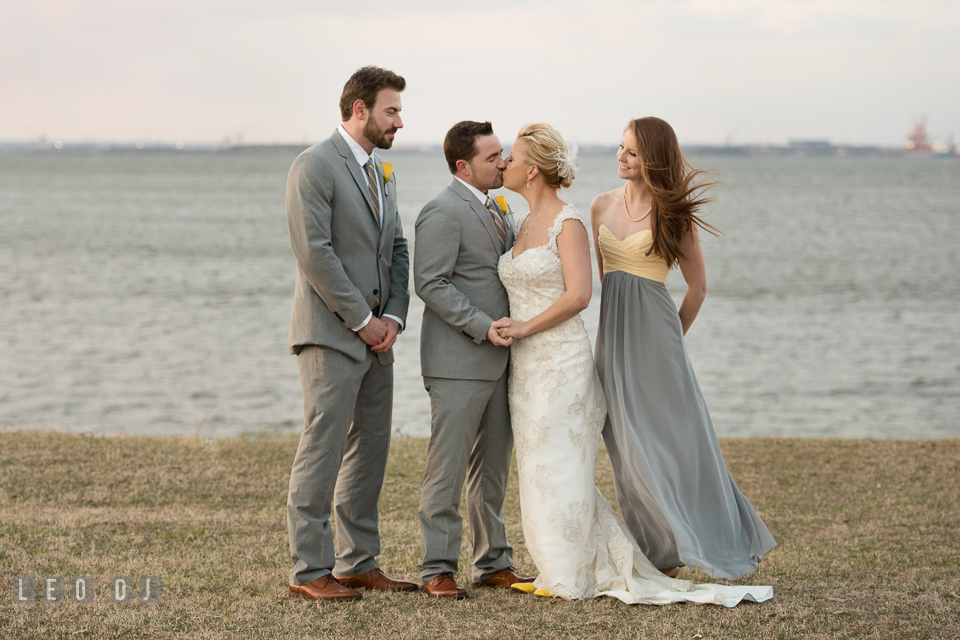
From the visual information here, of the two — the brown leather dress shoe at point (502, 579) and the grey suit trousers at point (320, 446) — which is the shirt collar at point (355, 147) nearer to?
the grey suit trousers at point (320, 446)

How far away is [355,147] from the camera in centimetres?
398

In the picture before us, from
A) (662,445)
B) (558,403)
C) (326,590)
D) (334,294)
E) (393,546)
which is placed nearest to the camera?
(334,294)

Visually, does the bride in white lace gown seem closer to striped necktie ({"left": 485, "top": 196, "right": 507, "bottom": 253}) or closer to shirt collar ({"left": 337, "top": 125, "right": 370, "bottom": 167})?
striped necktie ({"left": 485, "top": 196, "right": 507, "bottom": 253})

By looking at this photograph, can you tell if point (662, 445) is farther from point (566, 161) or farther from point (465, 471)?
point (566, 161)

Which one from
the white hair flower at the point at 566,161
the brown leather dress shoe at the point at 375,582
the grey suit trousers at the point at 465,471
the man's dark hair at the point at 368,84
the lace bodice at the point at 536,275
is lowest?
the brown leather dress shoe at the point at 375,582

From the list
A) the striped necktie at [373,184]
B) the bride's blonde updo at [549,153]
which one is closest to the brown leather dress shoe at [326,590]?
the striped necktie at [373,184]

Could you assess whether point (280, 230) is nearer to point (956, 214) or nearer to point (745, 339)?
point (745, 339)

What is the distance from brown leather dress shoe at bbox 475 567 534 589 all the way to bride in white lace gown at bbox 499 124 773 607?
0.21 meters

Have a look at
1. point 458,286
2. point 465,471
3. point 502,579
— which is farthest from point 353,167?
point 502,579

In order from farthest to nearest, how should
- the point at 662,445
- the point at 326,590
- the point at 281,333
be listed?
1. the point at 281,333
2. the point at 662,445
3. the point at 326,590

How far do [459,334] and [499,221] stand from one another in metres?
0.60

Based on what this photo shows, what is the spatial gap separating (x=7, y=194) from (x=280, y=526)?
7553 cm

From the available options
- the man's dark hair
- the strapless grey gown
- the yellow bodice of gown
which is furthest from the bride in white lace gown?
the man's dark hair

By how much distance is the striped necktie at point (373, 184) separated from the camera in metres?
4.00
